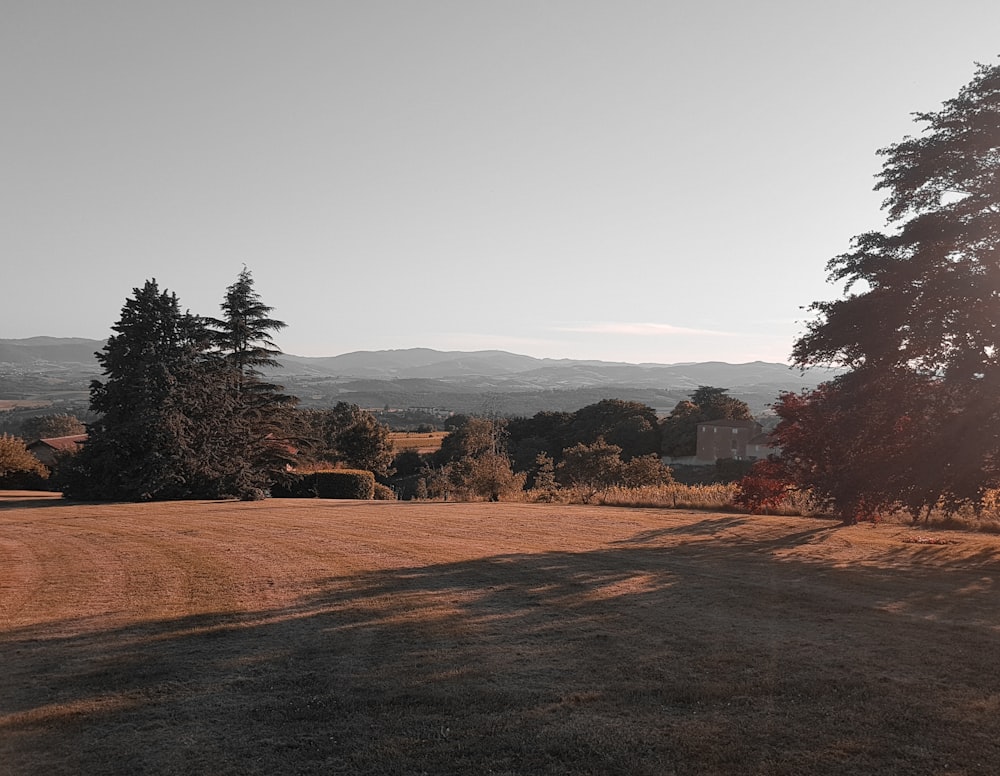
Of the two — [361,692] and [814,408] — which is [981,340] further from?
[361,692]

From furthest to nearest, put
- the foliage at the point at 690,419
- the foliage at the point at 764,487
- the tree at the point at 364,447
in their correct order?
the foliage at the point at 690,419
the tree at the point at 364,447
the foliage at the point at 764,487

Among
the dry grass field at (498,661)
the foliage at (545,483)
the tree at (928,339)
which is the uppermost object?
the tree at (928,339)

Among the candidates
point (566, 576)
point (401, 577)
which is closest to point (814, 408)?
point (566, 576)

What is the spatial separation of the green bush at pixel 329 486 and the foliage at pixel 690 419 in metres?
40.3

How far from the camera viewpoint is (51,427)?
77062 millimetres

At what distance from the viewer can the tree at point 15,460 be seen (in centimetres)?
3622

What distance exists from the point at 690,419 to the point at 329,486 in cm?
4442

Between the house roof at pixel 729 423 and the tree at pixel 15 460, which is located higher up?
the house roof at pixel 729 423

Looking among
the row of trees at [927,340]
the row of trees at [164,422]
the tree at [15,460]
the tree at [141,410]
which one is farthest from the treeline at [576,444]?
the tree at [15,460]

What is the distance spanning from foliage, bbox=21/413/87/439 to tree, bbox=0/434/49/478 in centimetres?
4064

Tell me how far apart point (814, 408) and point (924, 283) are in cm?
331

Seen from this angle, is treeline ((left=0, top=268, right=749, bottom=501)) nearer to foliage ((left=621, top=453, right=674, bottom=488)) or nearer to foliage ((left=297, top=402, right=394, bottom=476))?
foliage ((left=621, top=453, right=674, bottom=488))

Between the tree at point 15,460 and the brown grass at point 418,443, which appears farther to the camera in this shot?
the brown grass at point 418,443

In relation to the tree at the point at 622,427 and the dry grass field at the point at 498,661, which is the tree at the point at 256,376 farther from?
the tree at the point at 622,427
